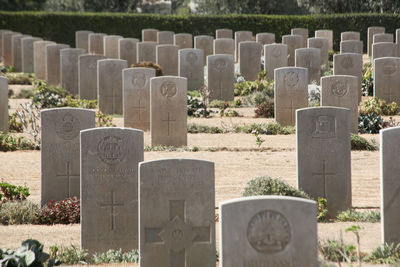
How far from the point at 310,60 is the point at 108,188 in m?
15.2

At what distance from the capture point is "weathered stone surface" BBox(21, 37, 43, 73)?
102 ft

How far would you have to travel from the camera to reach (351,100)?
55.9 ft

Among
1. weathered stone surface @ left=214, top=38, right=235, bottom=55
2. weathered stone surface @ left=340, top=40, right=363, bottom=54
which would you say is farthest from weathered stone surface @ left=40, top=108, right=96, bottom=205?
weathered stone surface @ left=214, top=38, right=235, bottom=55

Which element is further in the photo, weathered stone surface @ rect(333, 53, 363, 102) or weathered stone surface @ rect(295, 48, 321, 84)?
weathered stone surface @ rect(295, 48, 321, 84)

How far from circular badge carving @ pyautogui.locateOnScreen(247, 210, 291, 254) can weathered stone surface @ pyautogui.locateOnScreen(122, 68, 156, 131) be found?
1108cm

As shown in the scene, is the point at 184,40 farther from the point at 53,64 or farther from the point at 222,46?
the point at 53,64

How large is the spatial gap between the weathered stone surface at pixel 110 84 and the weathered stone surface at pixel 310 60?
571 cm

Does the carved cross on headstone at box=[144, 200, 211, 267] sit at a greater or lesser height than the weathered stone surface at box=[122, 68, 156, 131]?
lesser

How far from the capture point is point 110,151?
989cm

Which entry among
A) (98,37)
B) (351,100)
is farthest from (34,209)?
(98,37)

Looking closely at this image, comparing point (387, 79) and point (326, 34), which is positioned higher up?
point (326, 34)

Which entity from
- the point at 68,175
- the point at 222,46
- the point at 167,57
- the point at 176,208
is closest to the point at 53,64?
the point at 167,57

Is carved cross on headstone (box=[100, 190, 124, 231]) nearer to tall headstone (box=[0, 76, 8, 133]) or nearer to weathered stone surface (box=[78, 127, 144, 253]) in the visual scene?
weathered stone surface (box=[78, 127, 144, 253])

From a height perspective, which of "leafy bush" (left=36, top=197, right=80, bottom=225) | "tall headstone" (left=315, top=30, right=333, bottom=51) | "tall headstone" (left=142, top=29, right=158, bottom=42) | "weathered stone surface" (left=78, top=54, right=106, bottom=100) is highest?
"tall headstone" (left=142, top=29, right=158, bottom=42)
